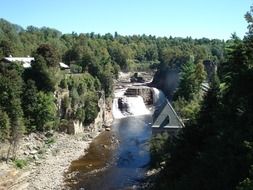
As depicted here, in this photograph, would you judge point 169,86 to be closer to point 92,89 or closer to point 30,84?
point 92,89

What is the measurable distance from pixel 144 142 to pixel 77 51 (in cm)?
4274

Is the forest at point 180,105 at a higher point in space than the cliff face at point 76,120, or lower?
higher

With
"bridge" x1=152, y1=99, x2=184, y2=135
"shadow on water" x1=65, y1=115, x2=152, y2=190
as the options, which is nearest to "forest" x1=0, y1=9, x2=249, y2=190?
"bridge" x1=152, y1=99, x2=184, y2=135

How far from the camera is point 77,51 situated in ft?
347

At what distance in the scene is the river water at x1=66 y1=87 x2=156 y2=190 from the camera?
49.3 meters

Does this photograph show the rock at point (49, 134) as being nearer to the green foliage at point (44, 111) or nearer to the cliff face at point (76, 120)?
the green foliage at point (44, 111)

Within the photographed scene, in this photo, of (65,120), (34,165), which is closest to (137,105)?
(65,120)

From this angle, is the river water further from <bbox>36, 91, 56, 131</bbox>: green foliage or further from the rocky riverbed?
<bbox>36, 91, 56, 131</bbox>: green foliage

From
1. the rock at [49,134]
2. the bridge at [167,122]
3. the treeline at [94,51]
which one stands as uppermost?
the treeline at [94,51]

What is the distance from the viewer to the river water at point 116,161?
1943 inches

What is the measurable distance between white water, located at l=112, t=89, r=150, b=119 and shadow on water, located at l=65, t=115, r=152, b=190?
15400 millimetres

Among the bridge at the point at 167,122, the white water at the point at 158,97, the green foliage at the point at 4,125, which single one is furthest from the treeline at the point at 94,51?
the bridge at the point at 167,122

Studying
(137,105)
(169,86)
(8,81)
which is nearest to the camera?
(8,81)

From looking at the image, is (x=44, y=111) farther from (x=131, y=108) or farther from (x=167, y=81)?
(x=167, y=81)
